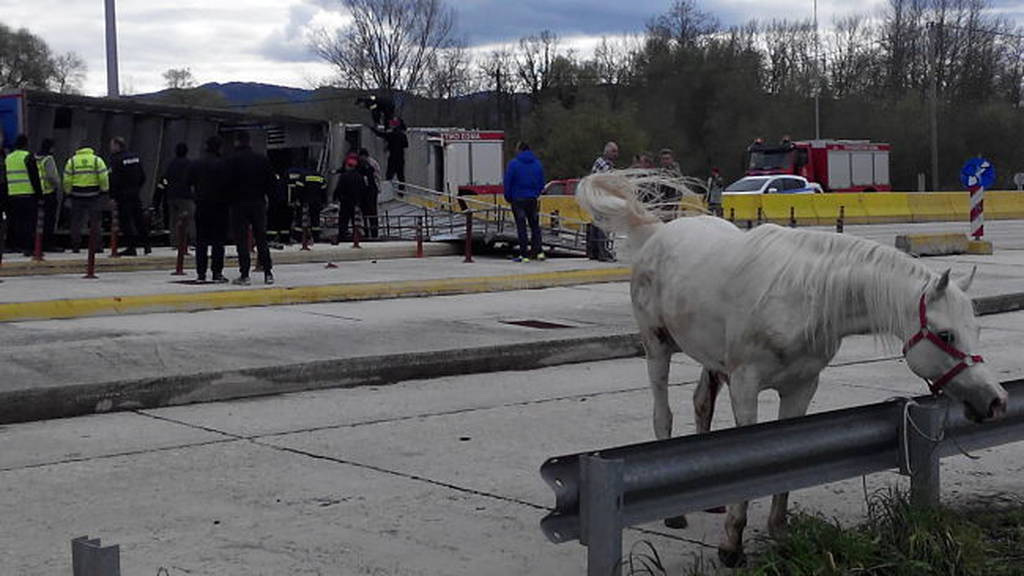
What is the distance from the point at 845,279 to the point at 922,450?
2.77 ft

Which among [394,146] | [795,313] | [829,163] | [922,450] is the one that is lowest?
[922,450]

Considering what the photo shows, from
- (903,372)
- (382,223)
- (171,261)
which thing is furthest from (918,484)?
(382,223)

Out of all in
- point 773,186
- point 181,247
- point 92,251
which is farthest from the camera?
point 773,186

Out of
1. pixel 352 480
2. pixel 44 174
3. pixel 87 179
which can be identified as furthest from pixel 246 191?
pixel 352 480

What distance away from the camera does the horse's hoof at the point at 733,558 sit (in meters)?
5.68

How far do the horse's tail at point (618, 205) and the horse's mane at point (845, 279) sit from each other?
1.23 m

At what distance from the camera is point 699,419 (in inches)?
263

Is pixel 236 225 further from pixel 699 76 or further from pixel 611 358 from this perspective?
pixel 699 76

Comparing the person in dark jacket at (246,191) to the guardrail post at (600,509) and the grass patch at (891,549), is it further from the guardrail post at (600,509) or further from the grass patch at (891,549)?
the guardrail post at (600,509)

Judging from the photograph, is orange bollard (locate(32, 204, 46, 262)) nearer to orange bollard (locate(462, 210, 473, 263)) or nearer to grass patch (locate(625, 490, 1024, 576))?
orange bollard (locate(462, 210, 473, 263))

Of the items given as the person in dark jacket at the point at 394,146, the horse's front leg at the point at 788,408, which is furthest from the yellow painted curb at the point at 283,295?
the person in dark jacket at the point at 394,146

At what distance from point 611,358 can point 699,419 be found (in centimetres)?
596

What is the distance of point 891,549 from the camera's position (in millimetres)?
5465

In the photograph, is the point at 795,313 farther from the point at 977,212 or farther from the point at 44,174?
the point at 977,212
